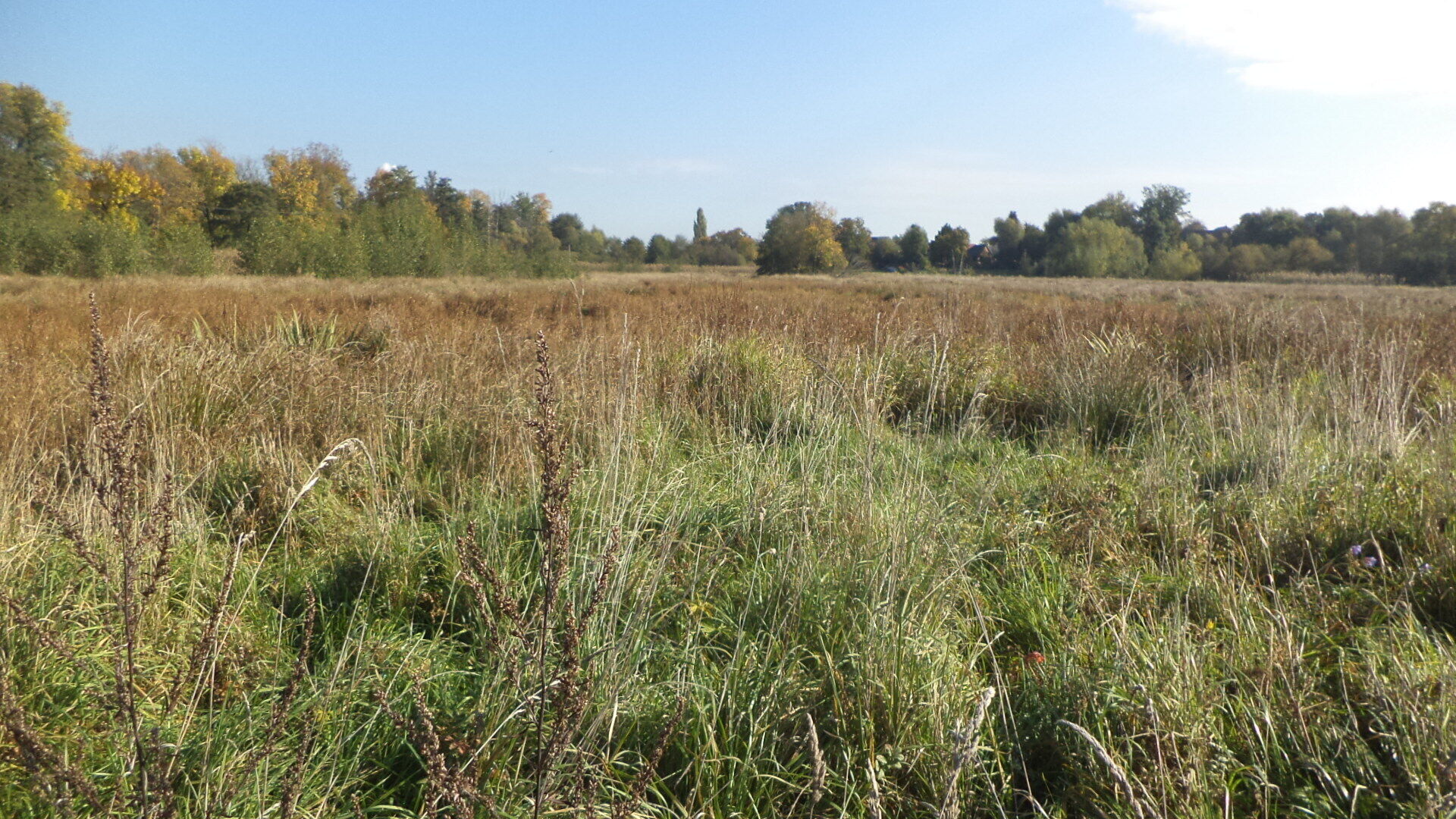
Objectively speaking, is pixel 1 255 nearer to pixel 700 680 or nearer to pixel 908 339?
pixel 908 339

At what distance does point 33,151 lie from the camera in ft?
119

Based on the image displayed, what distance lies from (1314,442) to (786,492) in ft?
10.6

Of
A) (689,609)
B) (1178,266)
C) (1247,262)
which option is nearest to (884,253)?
(1178,266)

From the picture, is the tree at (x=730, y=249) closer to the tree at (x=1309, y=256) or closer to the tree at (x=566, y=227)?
the tree at (x=566, y=227)

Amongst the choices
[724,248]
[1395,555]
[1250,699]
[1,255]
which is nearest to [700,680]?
[1250,699]

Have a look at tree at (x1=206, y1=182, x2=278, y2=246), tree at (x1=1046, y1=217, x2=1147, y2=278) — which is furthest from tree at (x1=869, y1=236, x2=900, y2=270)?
tree at (x1=206, y1=182, x2=278, y2=246)

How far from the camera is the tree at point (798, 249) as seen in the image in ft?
175

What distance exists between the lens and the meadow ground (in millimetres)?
1662

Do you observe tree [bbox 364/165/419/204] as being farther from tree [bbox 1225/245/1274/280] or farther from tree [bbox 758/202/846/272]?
tree [bbox 1225/245/1274/280]

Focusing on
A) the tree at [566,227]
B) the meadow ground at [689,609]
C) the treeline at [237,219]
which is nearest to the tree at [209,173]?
the treeline at [237,219]

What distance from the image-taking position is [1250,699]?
2166 millimetres

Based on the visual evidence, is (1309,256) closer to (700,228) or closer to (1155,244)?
(1155,244)

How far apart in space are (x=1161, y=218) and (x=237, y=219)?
223ft

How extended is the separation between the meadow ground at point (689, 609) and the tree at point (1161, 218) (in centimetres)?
6353
